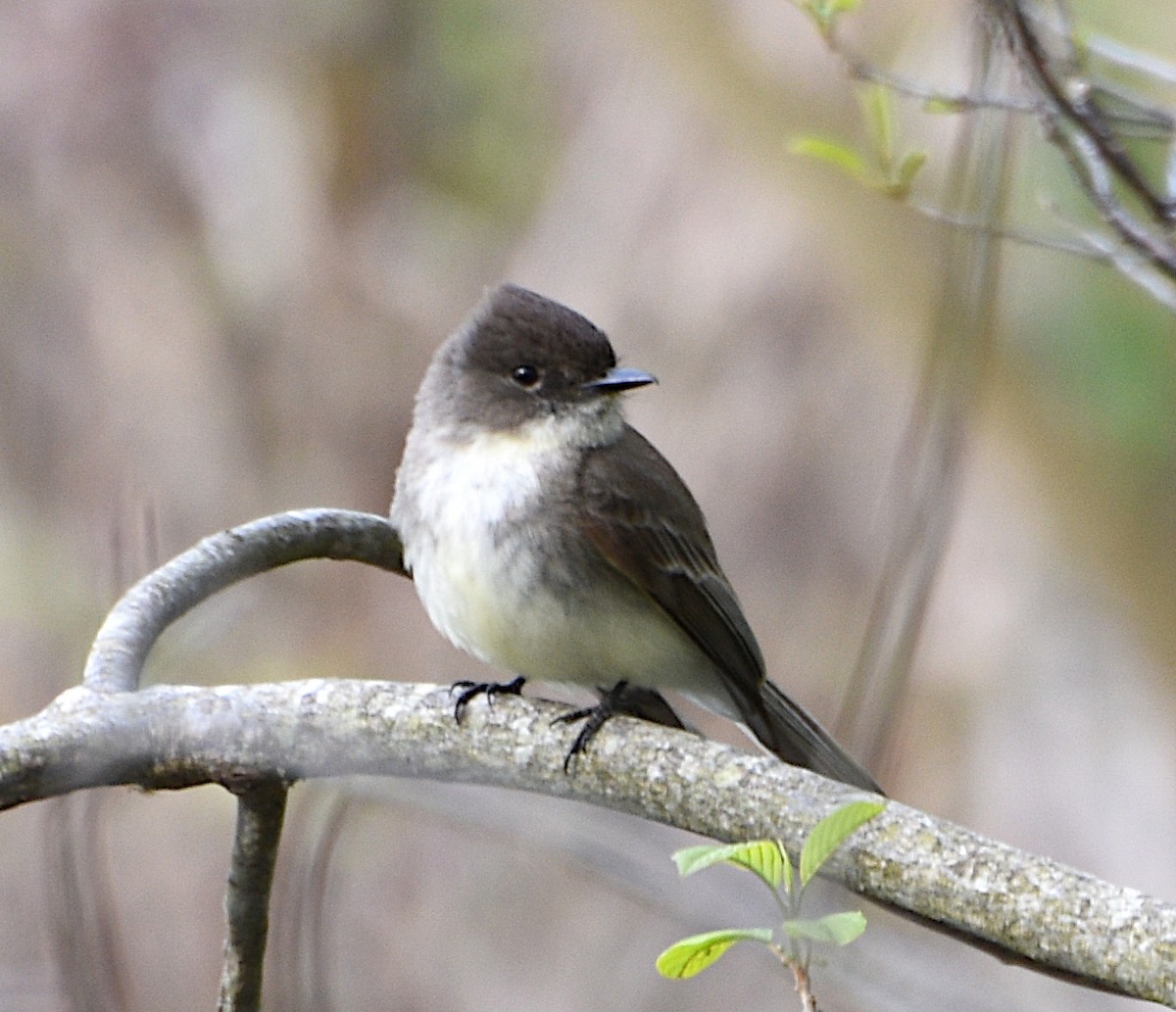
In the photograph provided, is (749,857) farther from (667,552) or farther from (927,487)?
(667,552)

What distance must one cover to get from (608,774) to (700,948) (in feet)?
2.55

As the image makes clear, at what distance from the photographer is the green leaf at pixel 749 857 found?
202 centimetres

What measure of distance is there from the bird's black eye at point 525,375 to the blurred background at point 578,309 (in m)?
1.12

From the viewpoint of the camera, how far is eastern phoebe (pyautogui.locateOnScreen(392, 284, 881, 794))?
359cm

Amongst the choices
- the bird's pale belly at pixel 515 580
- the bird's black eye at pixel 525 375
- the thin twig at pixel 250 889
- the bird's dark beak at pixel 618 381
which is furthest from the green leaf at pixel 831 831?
the bird's black eye at pixel 525 375

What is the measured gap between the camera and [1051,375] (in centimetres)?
511

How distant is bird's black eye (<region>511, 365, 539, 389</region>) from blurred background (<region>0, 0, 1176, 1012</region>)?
112 centimetres

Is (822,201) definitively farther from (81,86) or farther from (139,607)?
(81,86)

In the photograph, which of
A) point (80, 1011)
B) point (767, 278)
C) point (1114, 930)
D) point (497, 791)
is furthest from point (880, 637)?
point (767, 278)

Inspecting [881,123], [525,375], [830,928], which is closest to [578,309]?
[525,375]

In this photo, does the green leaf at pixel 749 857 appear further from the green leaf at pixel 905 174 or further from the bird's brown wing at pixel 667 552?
the bird's brown wing at pixel 667 552


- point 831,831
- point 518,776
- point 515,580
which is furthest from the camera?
point 515,580

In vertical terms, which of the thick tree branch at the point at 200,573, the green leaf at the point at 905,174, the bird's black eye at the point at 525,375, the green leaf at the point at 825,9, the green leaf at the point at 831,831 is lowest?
the thick tree branch at the point at 200,573

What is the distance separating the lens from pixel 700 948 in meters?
A: 2.03
